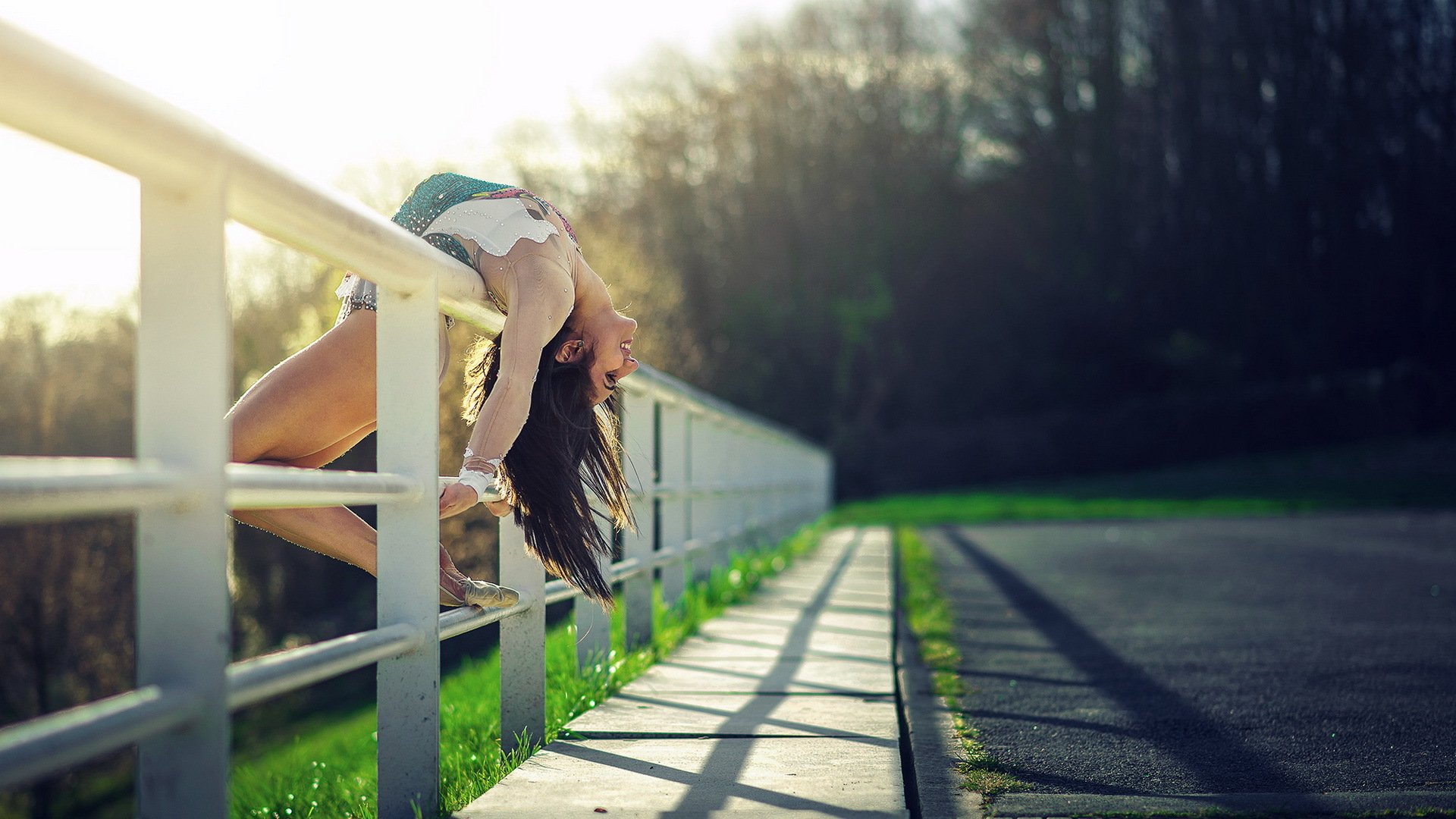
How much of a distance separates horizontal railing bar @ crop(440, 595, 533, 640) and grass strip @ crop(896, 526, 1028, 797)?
1.14m

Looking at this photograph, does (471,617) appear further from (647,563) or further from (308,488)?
(647,563)

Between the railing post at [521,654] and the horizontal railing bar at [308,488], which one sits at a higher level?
the horizontal railing bar at [308,488]

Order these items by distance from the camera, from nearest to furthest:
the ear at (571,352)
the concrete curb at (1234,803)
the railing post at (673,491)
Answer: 1. the concrete curb at (1234,803)
2. the ear at (571,352)
3. the railing post at (673,491)

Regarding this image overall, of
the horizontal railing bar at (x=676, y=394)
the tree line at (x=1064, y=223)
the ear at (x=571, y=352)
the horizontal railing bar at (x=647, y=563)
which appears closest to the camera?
the ear at (x=571, y=352)

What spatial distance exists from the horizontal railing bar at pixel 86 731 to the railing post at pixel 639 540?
3.15m

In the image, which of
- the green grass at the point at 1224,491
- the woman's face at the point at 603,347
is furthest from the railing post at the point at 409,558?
the green grass at the point at 1224,491

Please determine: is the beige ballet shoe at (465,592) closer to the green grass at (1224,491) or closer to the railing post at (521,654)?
the railing post at (521,654)

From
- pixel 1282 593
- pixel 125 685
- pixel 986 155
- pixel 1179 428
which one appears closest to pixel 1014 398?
pixel 1179 428

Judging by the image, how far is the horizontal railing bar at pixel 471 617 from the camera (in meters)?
2.41

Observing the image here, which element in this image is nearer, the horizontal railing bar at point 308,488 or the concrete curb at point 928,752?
the horizontal railing bar at point 308,488

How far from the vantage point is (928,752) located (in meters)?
2.85

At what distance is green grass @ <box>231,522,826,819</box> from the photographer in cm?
291

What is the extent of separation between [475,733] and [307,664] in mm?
2074

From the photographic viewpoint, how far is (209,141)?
1.50 m
